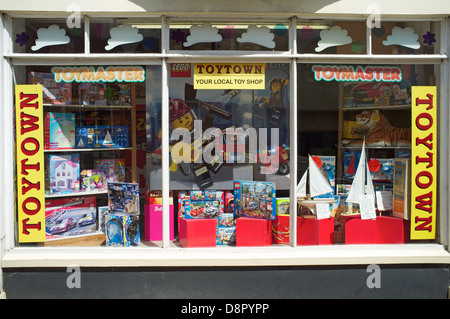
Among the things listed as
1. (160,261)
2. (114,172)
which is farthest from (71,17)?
(160,261)

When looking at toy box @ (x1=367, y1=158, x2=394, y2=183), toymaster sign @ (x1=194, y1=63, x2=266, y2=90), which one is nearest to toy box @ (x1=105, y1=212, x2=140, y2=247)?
toymaster sign @ (x1=194, y1=63, x2=266, y2=90)

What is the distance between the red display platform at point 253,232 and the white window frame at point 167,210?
146 millimetres

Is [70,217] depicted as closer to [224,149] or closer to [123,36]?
[224,149]

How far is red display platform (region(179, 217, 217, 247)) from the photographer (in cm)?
557

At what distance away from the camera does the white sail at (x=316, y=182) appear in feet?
19.1

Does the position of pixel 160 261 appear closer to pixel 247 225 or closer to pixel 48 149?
pixel 247 225

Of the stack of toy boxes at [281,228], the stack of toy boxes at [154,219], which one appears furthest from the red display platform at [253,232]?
the stack of toy boxes at [154,219]

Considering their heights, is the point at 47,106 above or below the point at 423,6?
below

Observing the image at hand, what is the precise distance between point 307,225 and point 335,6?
2.92 m

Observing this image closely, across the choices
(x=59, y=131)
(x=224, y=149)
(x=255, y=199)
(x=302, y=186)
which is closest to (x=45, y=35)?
(x=59, y=131)

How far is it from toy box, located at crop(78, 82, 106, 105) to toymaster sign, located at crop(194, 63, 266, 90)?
142 cm

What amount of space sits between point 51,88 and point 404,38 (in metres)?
4.87

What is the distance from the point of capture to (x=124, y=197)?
19.1 feet

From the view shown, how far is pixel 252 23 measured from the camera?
551 centimetres
